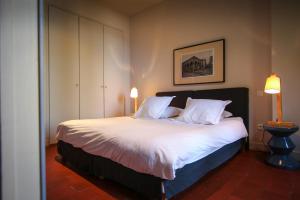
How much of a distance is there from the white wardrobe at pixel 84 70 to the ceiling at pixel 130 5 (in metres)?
0.53

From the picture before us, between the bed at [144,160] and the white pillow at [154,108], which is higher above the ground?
the white pillow at [154,108]

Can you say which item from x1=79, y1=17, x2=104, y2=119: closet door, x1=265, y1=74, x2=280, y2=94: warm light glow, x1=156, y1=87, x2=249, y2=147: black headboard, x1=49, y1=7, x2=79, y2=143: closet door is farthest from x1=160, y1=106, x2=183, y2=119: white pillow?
x1=49, y1=7, x2=79, y2=143: closet door

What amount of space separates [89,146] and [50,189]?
0.52 m

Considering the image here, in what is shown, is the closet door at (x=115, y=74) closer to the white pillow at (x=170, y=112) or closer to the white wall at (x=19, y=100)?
the white pillow at (x=170, y=112)

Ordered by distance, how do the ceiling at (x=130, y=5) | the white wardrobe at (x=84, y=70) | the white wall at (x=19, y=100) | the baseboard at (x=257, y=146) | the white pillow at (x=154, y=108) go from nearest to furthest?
the white wall at (x=19, y=100), the baseboard at (x=257, y=146), the white pillow at (x=154, y=108), the white wardrobe at (x=84, y=70), the ceiling at (x=130, y=5)

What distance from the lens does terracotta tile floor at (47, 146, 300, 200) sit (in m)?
1.59

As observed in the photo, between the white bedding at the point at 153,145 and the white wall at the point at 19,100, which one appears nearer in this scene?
the white wall at the point at 19,100

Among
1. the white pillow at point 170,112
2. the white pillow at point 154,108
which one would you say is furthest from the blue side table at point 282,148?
the white pillow at point 154,108

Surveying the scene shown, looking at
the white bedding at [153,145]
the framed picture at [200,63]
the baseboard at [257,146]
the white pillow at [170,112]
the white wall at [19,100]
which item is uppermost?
the framed picture at [200,63]

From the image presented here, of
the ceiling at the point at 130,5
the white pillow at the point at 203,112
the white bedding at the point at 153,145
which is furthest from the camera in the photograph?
the ceiling at the point at 130,5

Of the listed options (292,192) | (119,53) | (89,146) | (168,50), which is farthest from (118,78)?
(292,192)

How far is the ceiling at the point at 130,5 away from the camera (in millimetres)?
4078

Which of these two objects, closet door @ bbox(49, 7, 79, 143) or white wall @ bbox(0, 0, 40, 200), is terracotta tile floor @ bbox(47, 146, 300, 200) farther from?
closet door @ bbox(49, 7, 79, 143)

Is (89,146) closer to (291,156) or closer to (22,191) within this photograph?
(22,191)
